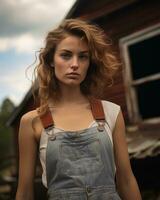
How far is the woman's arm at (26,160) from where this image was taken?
2.47 metres

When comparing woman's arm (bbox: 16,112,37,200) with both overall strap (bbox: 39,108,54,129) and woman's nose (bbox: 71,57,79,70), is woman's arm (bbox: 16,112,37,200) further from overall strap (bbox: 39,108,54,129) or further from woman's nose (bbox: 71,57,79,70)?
woman's nose (bbox: 71,57,79,70)

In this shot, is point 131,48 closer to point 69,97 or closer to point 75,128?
point 69,97

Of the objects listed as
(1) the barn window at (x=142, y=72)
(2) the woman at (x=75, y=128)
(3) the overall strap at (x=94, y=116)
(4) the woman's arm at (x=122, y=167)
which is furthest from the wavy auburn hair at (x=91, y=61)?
(1) the barn window at (x=142, y=72)

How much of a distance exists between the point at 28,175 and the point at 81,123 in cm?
38

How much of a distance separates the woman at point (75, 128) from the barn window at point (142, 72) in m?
6.26

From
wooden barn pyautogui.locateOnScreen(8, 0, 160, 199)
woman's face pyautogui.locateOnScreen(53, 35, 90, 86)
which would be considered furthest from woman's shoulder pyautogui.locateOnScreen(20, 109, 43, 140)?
wooden barn pyautogui.locateOnScreen(8, 0, 160, 199)

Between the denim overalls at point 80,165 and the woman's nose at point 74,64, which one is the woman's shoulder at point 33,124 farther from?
the woman's nose at point 74,64

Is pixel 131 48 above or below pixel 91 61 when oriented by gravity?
above

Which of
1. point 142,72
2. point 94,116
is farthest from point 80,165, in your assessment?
point 142,72

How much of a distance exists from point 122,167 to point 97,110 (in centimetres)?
32

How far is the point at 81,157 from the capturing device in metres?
2.34

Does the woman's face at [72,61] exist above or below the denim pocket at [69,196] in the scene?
above

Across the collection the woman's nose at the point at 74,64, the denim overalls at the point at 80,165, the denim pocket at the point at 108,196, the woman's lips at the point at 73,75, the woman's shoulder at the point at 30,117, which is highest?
the woman's nose at the point at 74,64

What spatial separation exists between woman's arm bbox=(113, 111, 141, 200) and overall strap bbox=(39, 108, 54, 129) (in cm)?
33
